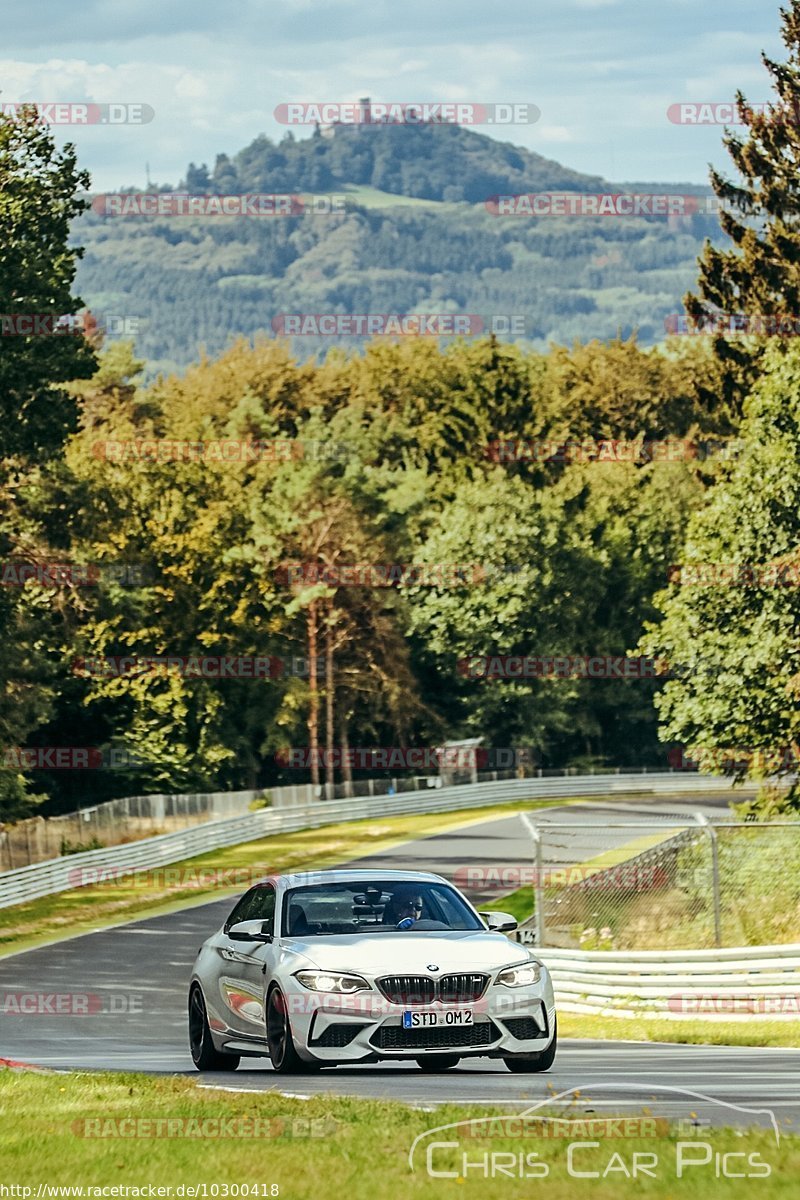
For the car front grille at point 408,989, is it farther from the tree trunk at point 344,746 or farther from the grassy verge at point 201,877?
the tree trunk at point 344,746

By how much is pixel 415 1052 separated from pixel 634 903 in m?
12.4

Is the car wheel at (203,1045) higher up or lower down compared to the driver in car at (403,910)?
lower down

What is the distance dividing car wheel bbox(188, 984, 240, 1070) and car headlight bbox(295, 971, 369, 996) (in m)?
2.00

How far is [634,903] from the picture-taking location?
25.0m

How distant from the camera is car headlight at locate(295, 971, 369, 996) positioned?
13.0 metres

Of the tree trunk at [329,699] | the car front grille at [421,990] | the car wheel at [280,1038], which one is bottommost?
the tree trunk at [329,699]

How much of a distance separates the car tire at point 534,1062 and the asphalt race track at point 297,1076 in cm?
10

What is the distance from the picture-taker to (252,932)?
561 inches

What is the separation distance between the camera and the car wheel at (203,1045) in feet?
49.1

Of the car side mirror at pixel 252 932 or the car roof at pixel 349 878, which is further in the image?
the car roof at pixel 349 878

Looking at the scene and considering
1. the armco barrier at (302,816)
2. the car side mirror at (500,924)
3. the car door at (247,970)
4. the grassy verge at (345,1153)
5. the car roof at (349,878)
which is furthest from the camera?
the armco barrier at (302,816)

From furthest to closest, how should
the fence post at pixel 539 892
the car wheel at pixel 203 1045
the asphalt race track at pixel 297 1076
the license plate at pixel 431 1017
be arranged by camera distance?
1. the fence post at pixel 539 892
2. the car wheel at pixel 203 1045
3. the license plate at pixel 431 1017
4. the asphalt race track at pixel 297 1076

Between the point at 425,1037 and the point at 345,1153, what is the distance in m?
4.04

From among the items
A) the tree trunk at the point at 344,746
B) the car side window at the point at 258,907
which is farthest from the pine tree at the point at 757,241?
the car side window at the point at 258,907
